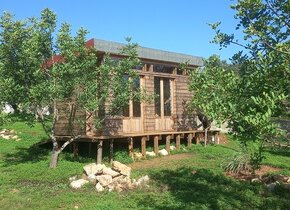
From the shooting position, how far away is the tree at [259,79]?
16.3ft

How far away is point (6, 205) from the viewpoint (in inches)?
408

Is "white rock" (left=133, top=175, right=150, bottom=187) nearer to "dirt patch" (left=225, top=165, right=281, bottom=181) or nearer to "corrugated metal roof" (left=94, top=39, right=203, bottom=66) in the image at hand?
"dirt patch" (left=225, top=165, right=281, bottom=181)

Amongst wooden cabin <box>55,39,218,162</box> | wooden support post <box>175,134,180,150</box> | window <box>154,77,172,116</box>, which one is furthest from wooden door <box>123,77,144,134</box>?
wooden support post <box>175,134,180,150</box>

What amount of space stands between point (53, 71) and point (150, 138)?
268 inches

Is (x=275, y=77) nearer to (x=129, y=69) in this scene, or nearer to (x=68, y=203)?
(x=68, y=203)

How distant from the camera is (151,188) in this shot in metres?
11.8

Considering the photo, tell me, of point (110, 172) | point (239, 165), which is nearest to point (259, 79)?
point (110, 172)

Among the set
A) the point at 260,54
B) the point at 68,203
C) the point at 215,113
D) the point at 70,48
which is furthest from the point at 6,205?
the point at 260,54

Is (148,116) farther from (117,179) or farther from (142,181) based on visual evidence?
(117,179)

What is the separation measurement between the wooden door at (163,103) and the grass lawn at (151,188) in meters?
2.31

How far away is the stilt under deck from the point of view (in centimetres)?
1576

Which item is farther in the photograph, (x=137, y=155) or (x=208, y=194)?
(x=137, y=155)

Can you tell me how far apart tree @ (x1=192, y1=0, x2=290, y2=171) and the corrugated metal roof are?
917cm

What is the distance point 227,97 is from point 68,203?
6.20m
